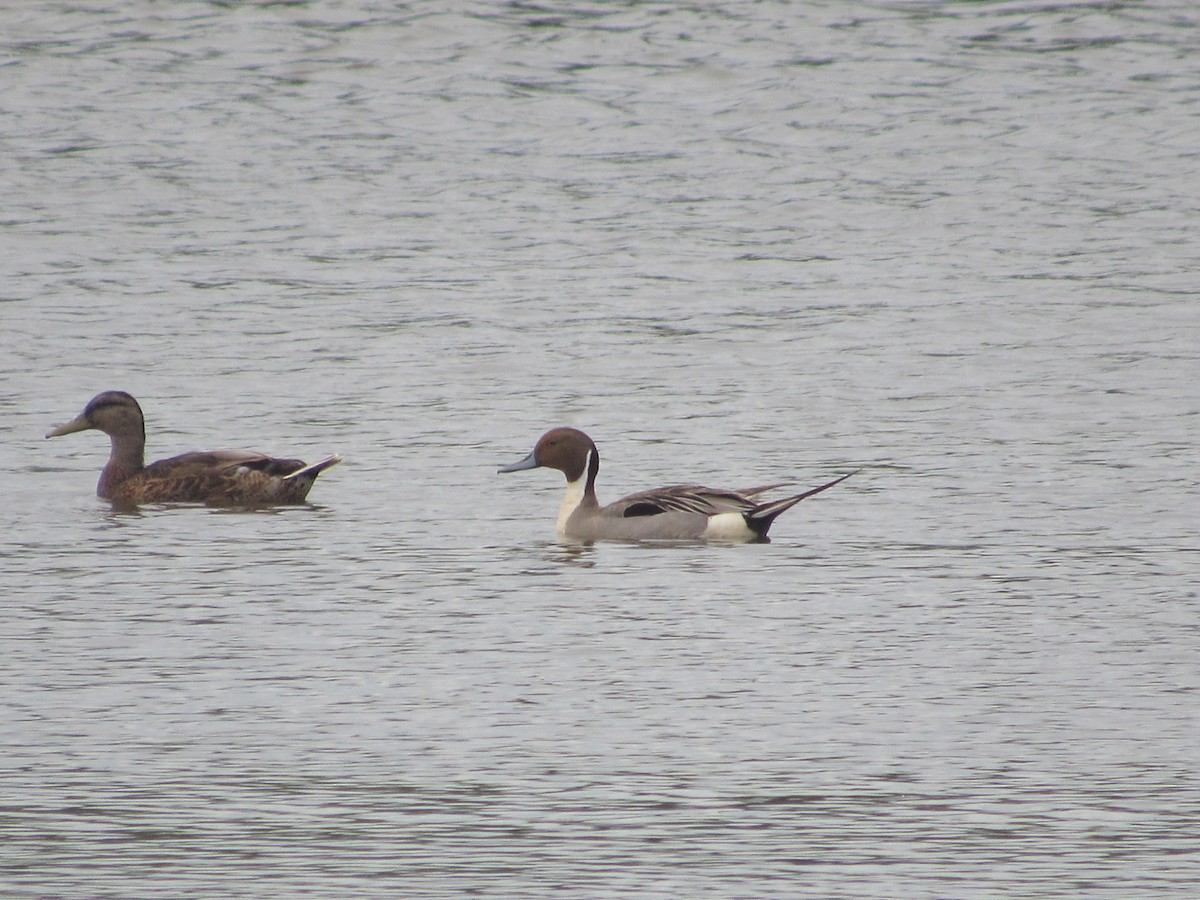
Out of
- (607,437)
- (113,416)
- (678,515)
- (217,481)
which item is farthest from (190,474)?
(678,515)

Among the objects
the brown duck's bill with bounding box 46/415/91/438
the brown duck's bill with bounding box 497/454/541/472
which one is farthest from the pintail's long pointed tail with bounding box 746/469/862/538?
the brown duck's bill with bounding box 46/415/91/438

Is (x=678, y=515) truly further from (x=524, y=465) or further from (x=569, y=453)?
(x=524, y=465)

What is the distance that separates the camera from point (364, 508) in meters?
12.3

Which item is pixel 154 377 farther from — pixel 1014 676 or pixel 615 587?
pixel 1014 676

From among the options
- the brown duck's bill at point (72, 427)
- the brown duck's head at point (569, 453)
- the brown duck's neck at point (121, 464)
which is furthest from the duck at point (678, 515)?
the brown duck's bill at point (72, 427)

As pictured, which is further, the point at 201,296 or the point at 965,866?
the point at 201,296

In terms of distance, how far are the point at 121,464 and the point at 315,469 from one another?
50.3 inches

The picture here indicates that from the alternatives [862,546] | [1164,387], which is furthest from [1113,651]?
[1164,387]

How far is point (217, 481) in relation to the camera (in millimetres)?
12930

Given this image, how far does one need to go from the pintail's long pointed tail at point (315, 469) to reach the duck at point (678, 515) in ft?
5.16

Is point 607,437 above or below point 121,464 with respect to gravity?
below

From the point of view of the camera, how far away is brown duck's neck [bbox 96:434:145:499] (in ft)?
43.3

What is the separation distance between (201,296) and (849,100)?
10608 millimetres

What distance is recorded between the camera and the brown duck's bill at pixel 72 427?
45.2 feet
